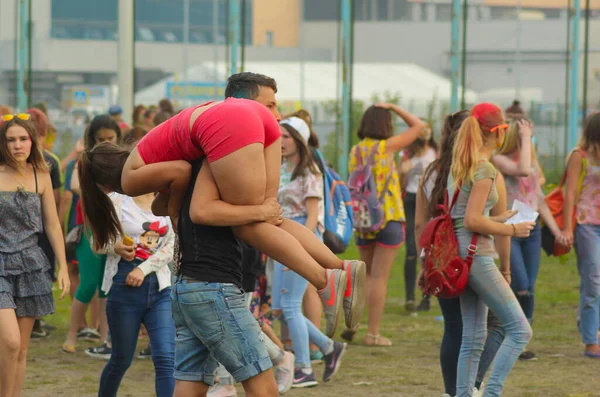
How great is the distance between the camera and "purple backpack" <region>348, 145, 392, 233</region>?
400 inches

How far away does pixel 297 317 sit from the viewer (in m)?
8.33

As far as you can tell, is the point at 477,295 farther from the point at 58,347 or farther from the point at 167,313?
the point at 58,347

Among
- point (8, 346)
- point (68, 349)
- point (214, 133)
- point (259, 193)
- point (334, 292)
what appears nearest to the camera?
point (214, 133)

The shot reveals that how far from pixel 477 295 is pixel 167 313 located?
5.93ft

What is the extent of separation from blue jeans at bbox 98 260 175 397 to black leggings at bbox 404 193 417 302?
18.0ft

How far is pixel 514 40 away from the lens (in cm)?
6112

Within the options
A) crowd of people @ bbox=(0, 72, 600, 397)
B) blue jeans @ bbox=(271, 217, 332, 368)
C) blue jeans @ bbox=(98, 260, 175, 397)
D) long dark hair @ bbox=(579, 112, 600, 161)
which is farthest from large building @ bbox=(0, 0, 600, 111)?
blue jeans @ bbox=(98, 260, 175, 397)

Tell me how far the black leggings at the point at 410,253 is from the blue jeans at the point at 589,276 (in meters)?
2.67

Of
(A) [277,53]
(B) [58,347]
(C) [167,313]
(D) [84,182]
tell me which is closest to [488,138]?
(C) [167,313]

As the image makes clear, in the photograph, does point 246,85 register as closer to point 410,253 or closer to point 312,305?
point 312,305

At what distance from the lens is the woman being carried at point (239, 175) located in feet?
15.7

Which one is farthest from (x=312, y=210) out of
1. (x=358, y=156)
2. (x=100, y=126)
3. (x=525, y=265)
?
(x=525, y=265)

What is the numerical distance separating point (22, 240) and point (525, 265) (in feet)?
14.7

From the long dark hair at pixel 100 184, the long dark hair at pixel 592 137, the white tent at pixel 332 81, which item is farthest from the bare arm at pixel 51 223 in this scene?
the white tent at pixel 332 81
